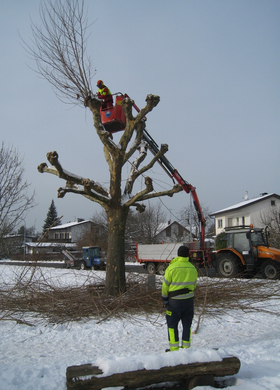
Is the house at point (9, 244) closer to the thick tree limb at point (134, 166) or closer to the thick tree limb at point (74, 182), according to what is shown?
the thick tree limb at point (74, 182)

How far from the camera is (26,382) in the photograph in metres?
3.41

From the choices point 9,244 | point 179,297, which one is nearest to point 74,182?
point 179,297

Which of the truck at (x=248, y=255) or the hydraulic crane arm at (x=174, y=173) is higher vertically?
the hydraulic crane arm at (x=174, y=173)

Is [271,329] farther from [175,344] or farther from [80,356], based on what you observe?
[80,356]

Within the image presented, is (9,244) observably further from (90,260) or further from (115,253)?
(115,253)

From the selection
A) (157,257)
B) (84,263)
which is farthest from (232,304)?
(84,263)

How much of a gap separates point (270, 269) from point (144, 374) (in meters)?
10.1

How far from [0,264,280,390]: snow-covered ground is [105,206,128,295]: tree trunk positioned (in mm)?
1460

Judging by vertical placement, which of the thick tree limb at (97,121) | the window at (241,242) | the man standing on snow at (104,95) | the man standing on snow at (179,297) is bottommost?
the man standing on snow at (179,297)

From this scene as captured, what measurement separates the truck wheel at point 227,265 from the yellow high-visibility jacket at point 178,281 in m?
8.77

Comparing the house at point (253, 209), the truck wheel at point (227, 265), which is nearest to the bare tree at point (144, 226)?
the house at point (253, 209)

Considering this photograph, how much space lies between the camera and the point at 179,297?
413 centimetres

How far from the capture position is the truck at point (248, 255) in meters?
11.6

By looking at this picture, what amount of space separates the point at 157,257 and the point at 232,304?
340 inches
